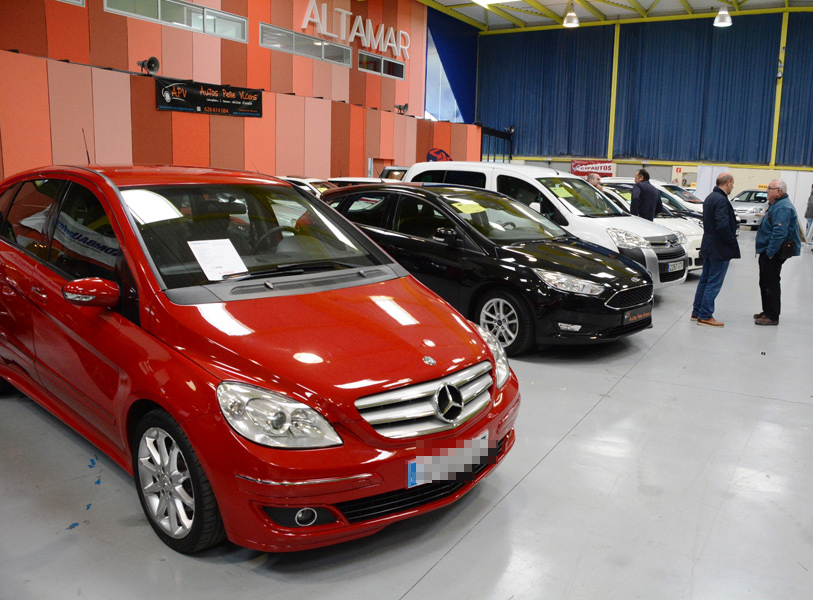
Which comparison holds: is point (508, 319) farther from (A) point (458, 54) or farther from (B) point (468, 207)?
(A) point (458, 54)

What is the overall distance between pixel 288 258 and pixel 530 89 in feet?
86.2

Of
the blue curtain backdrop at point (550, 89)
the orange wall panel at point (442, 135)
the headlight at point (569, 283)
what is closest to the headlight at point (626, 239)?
the headlight at point (569, 283)

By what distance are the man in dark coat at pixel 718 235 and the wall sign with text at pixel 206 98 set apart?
33.5 ft

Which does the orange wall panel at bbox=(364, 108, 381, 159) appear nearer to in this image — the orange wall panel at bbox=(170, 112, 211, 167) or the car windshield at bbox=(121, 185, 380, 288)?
the orange wall panel at bbox=(170, 112, 211, 167)

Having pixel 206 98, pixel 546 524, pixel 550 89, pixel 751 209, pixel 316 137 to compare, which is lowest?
pixel 546 524

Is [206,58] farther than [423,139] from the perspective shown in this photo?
No

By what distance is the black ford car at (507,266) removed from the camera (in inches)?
204

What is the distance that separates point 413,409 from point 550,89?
26733 millimetres

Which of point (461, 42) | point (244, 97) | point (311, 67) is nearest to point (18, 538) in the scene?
point (244, 97)

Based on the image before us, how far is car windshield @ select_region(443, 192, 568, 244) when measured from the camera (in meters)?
5.61

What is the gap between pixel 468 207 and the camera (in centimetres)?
578

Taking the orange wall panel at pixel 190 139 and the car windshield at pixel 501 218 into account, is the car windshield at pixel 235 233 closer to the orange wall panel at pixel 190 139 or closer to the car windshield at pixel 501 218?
the car windshield at pixel 501 218

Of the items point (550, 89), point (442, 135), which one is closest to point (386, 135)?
point (442, 135)

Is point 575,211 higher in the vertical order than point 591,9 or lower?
lower
